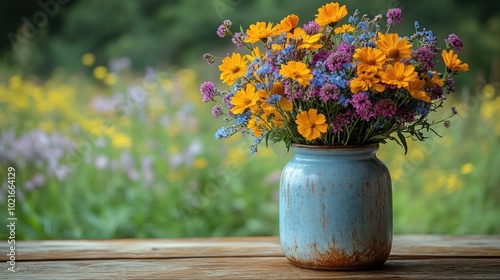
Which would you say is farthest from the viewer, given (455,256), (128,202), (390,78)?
(128,202)

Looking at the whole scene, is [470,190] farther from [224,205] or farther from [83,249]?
[83,249]

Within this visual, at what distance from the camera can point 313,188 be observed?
125 cm

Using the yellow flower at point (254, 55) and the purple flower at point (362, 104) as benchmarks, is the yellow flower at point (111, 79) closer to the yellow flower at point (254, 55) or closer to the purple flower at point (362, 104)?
the yellow flower at point (254, 55)

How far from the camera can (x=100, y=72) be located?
321 centimetres

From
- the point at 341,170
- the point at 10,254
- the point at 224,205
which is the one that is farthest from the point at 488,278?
the point at 224,205

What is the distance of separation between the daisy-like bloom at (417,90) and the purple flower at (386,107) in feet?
0.12

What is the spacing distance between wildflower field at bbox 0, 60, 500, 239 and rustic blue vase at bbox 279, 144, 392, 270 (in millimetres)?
1499

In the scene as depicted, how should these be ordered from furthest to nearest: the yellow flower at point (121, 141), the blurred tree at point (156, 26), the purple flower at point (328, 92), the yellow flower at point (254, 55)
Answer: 1. the blurred tree at point (156, 26)
2. the yellow flower at point (121, 141)
3. the yellow flower at point (254, 55)
4. the purple flower at point (328, 92)

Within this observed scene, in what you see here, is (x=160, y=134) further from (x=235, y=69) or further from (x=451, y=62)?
(x=451, y=62)

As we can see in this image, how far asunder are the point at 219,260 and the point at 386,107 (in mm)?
455

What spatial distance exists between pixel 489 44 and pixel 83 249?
2.31 metres

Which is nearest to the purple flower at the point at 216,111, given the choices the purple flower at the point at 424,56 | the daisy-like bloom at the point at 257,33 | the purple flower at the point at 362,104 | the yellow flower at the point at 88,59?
the daisy-like bloom at the point at 257,33

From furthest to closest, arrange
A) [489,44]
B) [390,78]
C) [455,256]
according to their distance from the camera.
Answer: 1. [489,44]
2. [455,256]
3. [390,78]

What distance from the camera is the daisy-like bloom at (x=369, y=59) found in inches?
46.3
